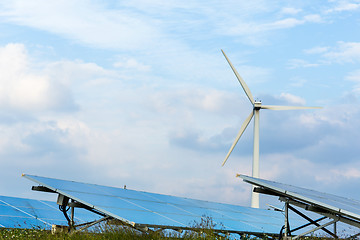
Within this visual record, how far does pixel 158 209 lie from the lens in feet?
75.8

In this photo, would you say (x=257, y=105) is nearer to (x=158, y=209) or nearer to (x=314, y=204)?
(x=158, y=209)

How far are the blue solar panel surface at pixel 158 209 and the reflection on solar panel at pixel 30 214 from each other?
3635 mm

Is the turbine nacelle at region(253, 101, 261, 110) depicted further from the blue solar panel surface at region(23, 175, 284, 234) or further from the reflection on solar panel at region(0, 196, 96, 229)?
the reflection on solar panel at region(0, 196, 96, 229)

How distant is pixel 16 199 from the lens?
29516 mm

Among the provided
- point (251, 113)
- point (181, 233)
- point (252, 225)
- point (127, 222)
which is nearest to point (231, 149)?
point (251, 113)

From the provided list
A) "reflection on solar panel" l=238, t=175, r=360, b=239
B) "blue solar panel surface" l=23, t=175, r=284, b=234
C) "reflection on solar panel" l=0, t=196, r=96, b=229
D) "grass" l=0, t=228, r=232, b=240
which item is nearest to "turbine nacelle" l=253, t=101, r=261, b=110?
"blue solar panel surface" l=23, t=175, r=284, b=234

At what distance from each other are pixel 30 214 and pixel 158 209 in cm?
747

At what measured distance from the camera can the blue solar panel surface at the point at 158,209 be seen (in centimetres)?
2036

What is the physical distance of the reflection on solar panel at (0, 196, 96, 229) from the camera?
83.4ft

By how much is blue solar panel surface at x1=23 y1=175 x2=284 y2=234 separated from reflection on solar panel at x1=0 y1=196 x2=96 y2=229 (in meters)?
3.64

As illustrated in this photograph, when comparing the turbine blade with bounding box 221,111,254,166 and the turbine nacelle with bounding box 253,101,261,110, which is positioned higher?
the turbine nacelle with bounding box 253,101,261,110

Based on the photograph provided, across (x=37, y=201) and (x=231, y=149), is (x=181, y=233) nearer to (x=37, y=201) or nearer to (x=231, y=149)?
(x=37, y=201)

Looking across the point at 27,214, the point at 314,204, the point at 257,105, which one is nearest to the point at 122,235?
the point at 314,204

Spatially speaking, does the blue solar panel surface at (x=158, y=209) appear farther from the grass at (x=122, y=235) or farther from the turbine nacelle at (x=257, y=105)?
the turbine nacelle at (x=257, y=105)
